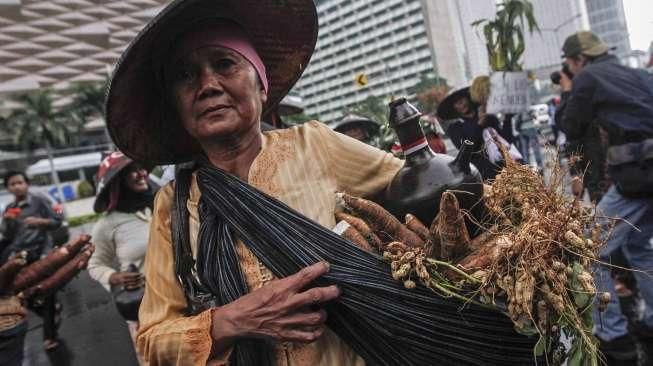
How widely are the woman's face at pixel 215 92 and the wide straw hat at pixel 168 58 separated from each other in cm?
11

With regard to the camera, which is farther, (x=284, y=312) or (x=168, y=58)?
(x=168, y=58)

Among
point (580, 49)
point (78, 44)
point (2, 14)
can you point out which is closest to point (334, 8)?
point (78, 44)

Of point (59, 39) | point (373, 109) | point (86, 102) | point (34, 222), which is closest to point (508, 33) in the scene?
point (34, 222)

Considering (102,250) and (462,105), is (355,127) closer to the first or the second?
(462,105)

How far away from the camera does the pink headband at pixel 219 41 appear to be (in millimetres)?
1341

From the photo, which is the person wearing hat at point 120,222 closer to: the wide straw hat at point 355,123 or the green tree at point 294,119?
the green tree at point 294,119

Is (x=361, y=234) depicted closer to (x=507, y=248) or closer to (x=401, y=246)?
(x=401, y=246)

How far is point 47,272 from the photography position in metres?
2.93

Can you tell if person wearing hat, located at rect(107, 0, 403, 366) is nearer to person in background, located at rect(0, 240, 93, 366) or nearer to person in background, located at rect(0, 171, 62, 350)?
person in background, located at rect(0, 240, 93, 366)

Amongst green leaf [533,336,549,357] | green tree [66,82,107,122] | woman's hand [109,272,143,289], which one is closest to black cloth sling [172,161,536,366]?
green leaf [533,336,549,357]

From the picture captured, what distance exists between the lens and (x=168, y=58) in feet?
4.62

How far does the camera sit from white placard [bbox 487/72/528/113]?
3.98m

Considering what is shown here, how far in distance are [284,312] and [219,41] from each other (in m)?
0.79

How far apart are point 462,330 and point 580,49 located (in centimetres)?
335
